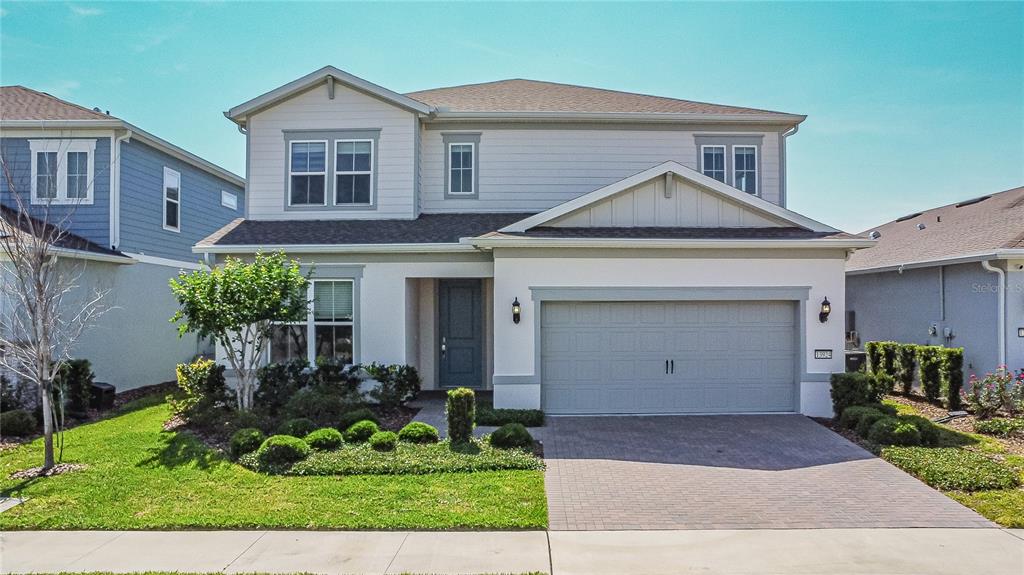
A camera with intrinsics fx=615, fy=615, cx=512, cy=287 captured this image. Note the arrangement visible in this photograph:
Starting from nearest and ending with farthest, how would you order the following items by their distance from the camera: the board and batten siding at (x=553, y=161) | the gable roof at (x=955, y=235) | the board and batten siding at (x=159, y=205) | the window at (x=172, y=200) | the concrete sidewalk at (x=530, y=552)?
the concrete sidewalk at (x=530, y=552) → the gable roof at (x=955, y=235) → the board and batten siding at (x=553, y=161) → the board and batten siding at (x=159, y=205) → the window at (x=172, y=200)

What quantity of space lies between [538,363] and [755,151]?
749cm

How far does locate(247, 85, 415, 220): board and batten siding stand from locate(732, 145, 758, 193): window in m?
7.22

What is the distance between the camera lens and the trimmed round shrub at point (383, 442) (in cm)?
849

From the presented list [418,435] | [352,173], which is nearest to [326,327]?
[352,173]

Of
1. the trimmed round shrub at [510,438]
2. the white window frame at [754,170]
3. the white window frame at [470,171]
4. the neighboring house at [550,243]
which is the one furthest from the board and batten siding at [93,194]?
the white window frame at [754,170]

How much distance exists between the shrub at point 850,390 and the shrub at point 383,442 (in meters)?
7.49

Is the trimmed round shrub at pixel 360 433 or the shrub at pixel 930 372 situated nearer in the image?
the trimmed round shrub at pixel 360 433

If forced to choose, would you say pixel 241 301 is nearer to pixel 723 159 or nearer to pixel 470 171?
pixel 470 171

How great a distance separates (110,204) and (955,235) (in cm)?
1980

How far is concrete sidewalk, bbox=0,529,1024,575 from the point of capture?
5.18 metres

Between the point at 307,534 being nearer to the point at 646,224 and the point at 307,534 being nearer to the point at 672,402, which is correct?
the point at 672,402

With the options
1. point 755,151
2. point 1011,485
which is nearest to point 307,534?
point 1011,485

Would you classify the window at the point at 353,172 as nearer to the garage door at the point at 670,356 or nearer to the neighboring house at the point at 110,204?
the neighboring house at the point at 110,204

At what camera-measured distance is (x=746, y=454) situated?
27.9 ft
